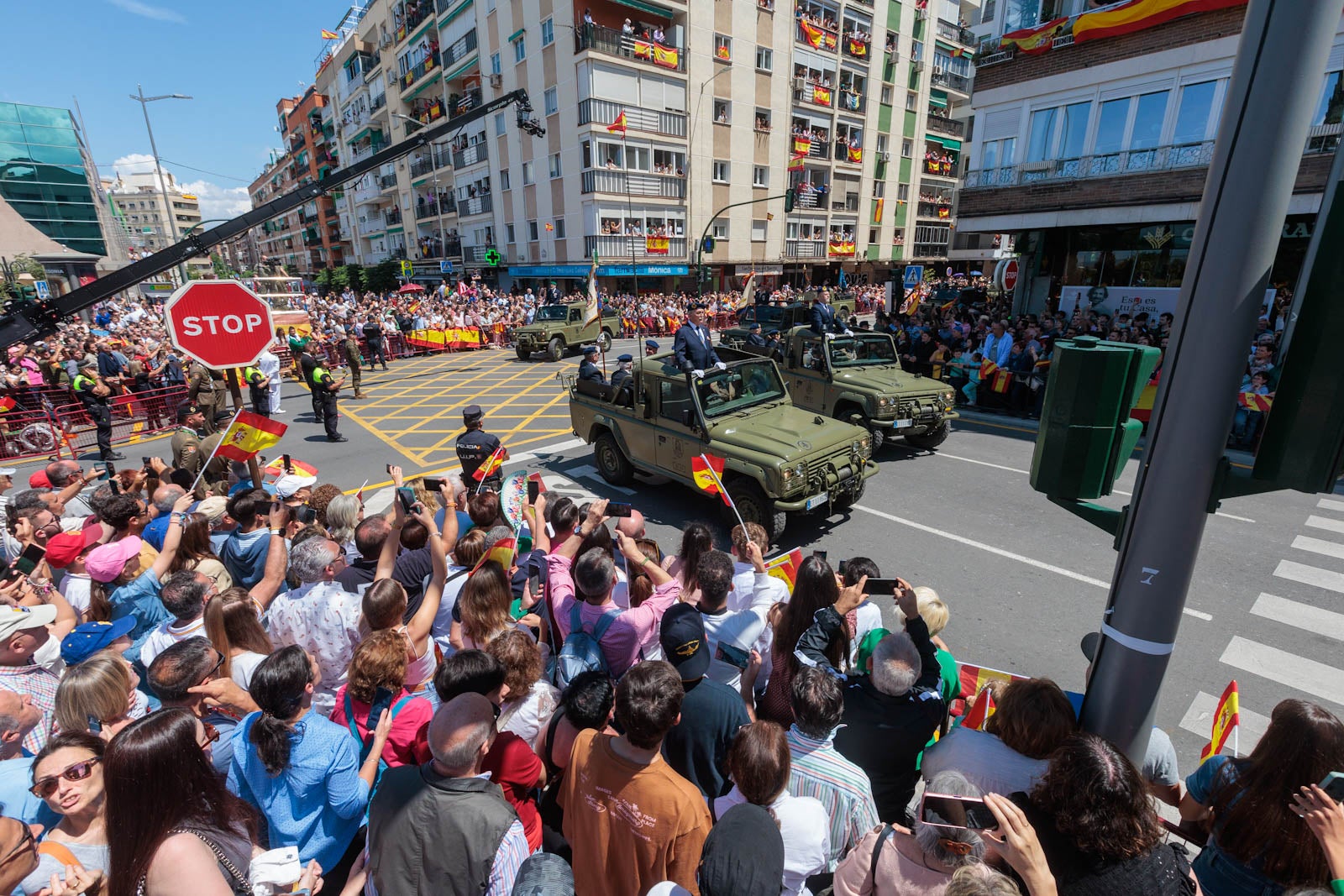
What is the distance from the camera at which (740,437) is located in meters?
7.37

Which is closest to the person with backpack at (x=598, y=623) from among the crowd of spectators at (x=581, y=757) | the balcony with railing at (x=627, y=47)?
the crowd of spectators at (x=581, y=757)

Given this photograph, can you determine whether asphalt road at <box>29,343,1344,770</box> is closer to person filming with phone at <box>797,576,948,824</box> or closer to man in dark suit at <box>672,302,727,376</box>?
man in dark suit at <box>672,302,727,376</box>

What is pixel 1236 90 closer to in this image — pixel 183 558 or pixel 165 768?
pixel 165 768

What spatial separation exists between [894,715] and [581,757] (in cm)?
146

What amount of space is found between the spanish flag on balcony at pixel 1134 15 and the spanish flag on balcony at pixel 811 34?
2284 centimetres

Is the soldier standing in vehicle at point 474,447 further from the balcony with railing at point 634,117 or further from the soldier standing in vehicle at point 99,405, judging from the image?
the balcony with railing at point 634,117

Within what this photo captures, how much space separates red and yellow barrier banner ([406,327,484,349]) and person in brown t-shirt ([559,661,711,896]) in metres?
24.5

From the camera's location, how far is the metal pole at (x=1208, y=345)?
1787 mm

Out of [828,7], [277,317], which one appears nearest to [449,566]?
[277,317]

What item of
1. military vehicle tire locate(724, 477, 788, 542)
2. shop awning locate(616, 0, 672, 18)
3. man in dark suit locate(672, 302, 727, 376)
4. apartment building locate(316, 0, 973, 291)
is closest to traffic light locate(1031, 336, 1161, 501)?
military vehicle tire locate(724, 477, 788, 542)

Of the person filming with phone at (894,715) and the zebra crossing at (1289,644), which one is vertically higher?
the person filming with phone at (894,715)

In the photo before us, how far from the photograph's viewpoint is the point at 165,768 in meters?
1.99

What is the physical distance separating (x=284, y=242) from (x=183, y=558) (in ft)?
336

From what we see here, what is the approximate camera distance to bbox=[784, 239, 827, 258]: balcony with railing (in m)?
38.8
